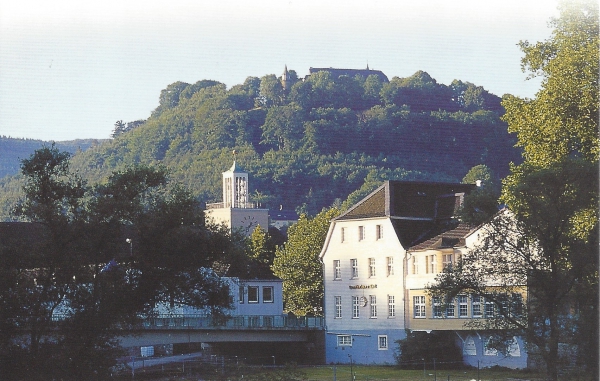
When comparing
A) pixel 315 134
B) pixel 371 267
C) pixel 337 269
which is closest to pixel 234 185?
pixel 315 134

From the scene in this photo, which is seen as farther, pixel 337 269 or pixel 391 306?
pixel 337 269

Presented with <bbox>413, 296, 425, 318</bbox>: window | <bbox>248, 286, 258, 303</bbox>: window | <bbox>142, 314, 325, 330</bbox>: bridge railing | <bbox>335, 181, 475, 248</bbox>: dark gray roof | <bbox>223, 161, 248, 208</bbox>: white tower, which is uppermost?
<bbox>223, 161, 248, 208</bbox>: white tower

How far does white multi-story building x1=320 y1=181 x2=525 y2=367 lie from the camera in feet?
143

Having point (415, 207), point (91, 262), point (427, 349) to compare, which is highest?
point (415, 207)

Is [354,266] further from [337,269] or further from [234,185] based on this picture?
[234,185]

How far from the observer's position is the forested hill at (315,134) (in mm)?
90312

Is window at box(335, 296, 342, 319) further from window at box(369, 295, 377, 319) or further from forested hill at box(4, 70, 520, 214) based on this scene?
forested hill at box(4, 70, 520, 214)

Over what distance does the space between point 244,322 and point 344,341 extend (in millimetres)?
4134

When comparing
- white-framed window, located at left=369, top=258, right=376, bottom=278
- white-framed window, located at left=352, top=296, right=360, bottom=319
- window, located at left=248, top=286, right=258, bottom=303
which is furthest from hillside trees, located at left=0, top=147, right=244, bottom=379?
window, located at left=248, top=286, right=258, bottom=303

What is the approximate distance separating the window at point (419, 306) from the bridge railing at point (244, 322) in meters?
4.92

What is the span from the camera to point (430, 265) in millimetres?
43156

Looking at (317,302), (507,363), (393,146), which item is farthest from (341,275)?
(393,146)

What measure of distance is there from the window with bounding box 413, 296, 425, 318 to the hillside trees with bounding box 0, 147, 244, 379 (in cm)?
1778

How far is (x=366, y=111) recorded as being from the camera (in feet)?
344
